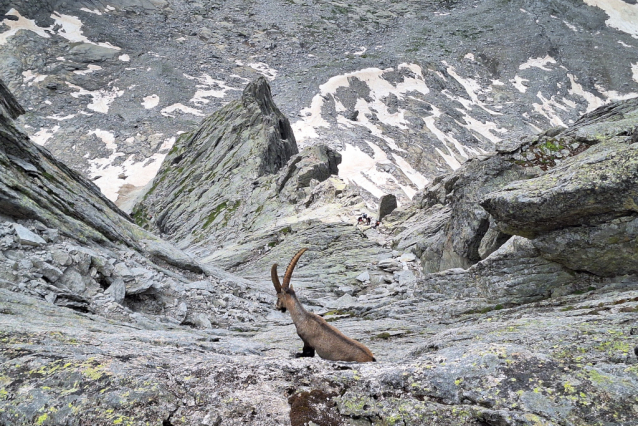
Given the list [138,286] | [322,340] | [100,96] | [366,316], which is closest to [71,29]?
[100,96]

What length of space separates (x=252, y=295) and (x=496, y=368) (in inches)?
594

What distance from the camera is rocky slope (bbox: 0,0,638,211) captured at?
296 ft

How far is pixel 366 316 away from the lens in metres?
15.1

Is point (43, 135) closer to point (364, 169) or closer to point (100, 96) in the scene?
point (100, 96)

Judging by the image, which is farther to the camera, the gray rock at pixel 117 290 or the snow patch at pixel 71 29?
the snow patch at pixel 71 29

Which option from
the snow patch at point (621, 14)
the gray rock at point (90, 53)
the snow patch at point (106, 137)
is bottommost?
the snow patch at point (106, 137)

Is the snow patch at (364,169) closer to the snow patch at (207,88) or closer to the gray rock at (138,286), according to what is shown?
the snow patch at (207,88)

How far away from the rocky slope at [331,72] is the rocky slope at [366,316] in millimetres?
49363

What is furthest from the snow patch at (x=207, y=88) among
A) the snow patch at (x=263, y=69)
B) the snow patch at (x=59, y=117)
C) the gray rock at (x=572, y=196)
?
the gray rock at (x=572, y=196)

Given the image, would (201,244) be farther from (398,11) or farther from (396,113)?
(398,11)

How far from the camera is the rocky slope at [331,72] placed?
296 feet

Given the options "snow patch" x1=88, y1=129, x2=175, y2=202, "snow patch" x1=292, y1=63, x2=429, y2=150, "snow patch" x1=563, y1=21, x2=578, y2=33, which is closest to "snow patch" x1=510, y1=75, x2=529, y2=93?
"snow patch" x1=292, y1=63, x2=429, y2=150

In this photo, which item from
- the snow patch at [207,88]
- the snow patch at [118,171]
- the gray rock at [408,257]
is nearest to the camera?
the gray rock at [408,257]

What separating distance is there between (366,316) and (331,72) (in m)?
124
